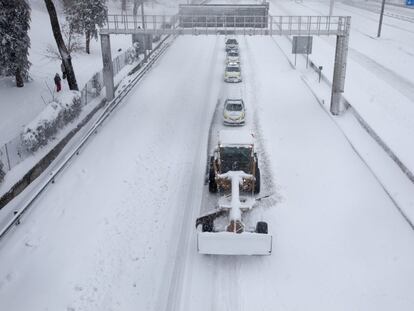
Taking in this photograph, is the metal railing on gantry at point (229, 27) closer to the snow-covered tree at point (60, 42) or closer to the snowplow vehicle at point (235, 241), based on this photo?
the snow-covered tree at point (60, 42)

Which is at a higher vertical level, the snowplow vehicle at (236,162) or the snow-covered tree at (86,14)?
the snow-covered tree at (86,14)

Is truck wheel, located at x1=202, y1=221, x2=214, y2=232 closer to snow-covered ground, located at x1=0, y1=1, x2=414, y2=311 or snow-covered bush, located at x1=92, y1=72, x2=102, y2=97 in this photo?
snow-covered ground, located at x1=0, y1=1, x2=414, y2=311

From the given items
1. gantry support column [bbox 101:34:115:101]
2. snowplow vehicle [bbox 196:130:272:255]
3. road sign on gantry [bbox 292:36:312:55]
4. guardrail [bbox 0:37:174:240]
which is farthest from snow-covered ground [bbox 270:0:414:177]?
gantry support column [bbox 101:34:115:101]

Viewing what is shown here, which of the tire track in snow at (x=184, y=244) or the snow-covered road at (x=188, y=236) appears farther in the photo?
the snow-covered road at (x=188, y=236)

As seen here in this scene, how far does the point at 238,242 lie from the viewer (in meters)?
15.9

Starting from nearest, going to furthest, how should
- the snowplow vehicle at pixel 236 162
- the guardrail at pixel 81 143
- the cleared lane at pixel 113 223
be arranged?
1. the cleared lane at pixel 113 223
2. the guardrail at pixel 81 143
3. the snowplow vehicle at pixel 236 162

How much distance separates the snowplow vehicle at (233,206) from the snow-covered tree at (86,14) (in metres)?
29.2

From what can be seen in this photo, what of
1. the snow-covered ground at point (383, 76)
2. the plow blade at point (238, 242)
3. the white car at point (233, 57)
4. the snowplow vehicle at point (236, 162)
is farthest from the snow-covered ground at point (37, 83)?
the snow-covered ground at point (383, 76)

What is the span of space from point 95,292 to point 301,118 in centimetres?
2051

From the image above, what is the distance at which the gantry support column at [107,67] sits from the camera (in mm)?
33188

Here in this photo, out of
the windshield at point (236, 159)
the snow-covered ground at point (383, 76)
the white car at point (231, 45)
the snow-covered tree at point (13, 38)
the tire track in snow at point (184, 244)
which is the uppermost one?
the snow-covered tree at point (13, 38)

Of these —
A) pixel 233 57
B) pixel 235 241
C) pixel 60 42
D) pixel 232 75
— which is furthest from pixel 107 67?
pixel 235 241

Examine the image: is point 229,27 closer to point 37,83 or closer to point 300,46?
point 300,46

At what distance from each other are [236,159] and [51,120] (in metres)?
11.2
